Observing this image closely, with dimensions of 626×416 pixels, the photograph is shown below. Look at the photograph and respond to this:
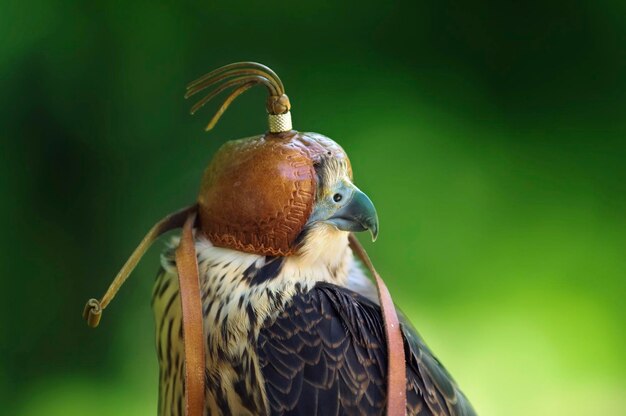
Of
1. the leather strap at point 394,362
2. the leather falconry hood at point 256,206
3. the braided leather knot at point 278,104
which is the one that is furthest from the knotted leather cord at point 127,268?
the leather strap at point 394,362

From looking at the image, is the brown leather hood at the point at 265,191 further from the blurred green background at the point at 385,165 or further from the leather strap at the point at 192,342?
the blurred green background at the point at 385,165

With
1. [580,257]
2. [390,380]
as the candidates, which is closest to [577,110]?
[580,257]

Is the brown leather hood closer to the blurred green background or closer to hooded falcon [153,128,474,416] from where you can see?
hooded falcon [153,128,474,416]

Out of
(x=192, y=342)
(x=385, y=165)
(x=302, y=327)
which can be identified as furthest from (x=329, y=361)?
(x=385, y=165)

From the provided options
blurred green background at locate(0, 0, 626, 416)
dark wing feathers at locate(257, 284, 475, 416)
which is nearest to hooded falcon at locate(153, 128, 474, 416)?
dark wing feathers at locate(257, 284, 475, 416)

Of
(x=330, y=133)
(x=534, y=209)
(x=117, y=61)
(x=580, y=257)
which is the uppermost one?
(x=117, y=61)

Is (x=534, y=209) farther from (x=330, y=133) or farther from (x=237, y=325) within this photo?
(x=237, y=325)
